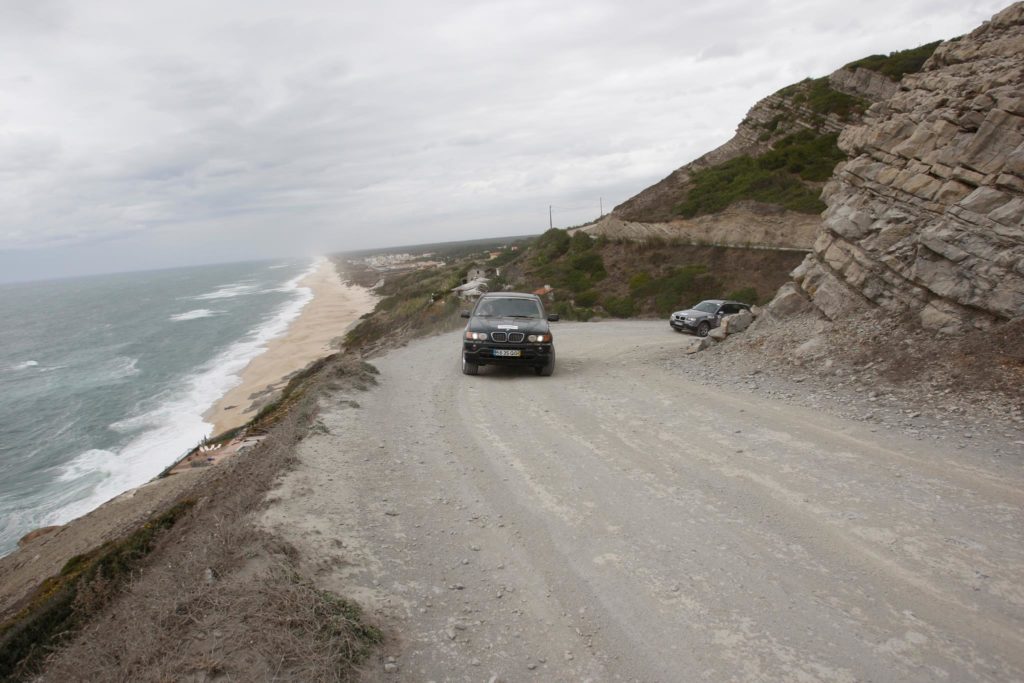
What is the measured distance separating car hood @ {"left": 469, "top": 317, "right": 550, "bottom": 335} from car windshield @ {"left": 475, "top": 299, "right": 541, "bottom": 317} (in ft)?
0.77

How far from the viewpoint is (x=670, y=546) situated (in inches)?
184

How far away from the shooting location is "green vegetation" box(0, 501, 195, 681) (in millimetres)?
5234

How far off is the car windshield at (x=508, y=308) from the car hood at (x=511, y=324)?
234mm

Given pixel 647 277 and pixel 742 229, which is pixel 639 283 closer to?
pixel 647 277

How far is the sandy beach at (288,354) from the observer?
23.7 metres

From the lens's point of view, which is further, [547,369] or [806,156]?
[806,156]

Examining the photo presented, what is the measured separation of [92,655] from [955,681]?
503 cm

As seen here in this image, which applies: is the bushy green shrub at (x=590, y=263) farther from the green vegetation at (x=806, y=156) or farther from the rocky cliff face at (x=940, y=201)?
the rocky cliff face at (x=940, y=201)

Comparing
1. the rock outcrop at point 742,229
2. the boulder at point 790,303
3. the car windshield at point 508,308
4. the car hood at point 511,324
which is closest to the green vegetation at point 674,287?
the rock outcrop at point 742,229

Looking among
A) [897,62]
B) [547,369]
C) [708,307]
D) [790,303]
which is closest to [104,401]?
[547,369]

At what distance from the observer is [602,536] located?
193 inches

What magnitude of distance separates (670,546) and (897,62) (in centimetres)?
5048

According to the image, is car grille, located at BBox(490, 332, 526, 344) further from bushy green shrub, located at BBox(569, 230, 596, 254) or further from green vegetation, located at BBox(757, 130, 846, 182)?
green vegetation, located at BBox(757, 130, 846, 182)

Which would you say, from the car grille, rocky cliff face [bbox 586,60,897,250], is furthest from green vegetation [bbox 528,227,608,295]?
the car grille
